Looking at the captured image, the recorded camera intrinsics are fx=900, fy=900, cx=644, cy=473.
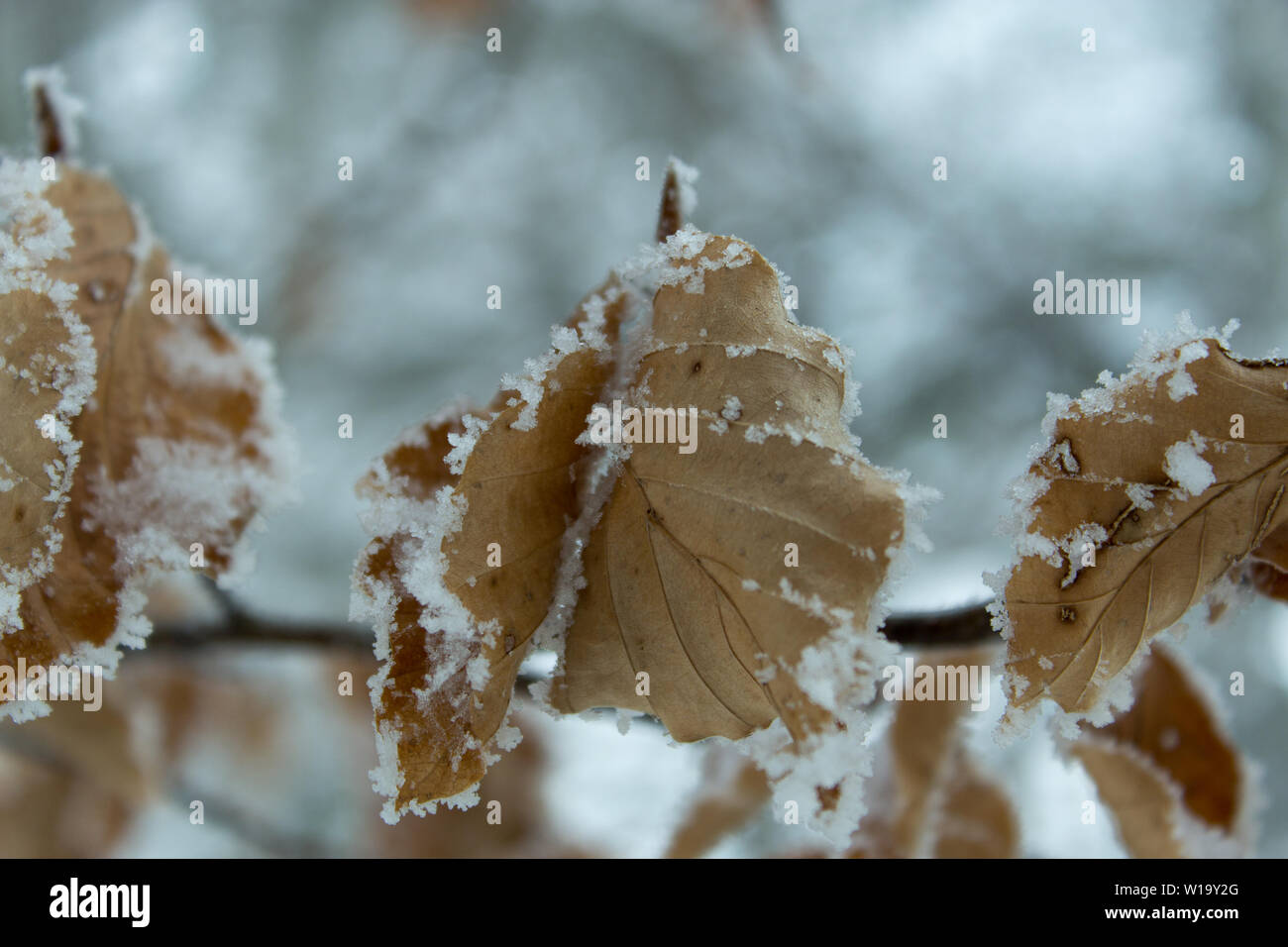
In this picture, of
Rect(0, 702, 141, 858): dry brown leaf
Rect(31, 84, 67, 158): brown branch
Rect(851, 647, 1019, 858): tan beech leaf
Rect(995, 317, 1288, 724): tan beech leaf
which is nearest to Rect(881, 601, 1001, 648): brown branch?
Rect(995, 317, 1288, 724): tan beech leaf

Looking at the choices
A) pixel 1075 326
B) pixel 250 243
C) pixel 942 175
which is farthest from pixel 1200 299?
pixel 250 243

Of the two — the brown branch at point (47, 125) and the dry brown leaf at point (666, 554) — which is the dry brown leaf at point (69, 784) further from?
the dry brown leaf at point (666, 554)

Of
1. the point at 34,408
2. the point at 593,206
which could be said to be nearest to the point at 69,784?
the point at 34,408

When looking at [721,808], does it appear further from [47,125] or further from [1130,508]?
[47,125]

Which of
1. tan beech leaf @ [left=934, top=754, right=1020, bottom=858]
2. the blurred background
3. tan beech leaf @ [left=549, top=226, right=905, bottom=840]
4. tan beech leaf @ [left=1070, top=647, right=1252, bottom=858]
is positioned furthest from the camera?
the blurred background

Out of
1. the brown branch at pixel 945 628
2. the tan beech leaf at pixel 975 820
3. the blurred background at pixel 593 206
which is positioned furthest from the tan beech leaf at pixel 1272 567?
the blurred background at pixel 593 206

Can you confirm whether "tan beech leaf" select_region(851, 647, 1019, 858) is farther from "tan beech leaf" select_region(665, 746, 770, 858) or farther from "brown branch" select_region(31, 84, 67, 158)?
"brown branch" select_region(31, 84, 67, 158)
